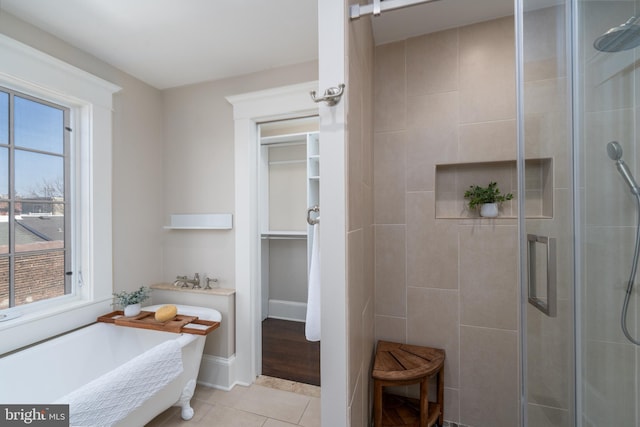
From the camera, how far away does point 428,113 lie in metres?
1.60

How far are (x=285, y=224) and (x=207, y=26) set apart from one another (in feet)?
6.54

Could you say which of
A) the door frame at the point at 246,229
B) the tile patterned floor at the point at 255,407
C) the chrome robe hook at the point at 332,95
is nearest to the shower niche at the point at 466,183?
→ the chrome robe hook at the point at 332,95

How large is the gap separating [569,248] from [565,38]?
24.5 inches

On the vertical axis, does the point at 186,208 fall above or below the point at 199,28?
below

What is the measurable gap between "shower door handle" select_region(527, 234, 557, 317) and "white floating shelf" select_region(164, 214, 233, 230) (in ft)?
6.16

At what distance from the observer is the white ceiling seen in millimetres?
1394

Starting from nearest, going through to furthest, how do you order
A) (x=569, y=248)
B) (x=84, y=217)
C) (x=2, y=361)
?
(x=569, y=248) < (x=2, y=361) < (x=84, y=217)

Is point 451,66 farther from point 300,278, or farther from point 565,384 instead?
point 300,278

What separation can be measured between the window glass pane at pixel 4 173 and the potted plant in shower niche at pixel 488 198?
2703 millimetres

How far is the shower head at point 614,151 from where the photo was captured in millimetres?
783

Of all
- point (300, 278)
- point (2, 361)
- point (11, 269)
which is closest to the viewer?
point (2, 361)

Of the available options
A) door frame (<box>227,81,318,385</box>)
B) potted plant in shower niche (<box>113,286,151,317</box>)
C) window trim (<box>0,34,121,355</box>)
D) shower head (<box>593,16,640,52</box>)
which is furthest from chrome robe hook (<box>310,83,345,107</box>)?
potted plant in shower niche (<box>113,286,151,317</box>)

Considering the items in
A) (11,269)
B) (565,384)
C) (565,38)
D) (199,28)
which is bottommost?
(565,384)

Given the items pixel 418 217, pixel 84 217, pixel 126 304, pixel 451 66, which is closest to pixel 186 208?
pixel 84 217
